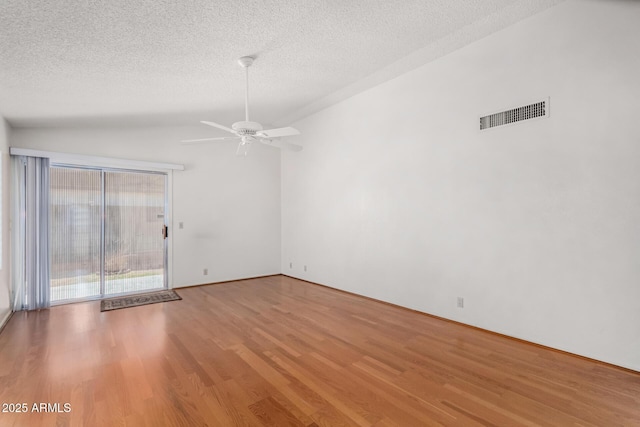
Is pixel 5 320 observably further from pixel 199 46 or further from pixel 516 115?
pixel 516 115

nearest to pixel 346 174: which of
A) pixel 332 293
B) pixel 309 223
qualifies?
pixel 309 223

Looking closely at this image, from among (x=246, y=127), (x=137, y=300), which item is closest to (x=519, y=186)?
(x=246, y=127)

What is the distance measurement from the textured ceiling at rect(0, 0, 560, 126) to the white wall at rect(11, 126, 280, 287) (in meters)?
0.73

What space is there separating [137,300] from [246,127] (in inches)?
141

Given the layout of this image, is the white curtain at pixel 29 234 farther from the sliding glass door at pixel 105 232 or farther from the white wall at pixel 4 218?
the sliding glass door at pixel 105 232

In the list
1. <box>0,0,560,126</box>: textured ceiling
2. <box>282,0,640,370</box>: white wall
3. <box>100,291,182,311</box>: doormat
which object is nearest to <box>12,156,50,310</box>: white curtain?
<box>0,0,560,126</box>: textured ceiling

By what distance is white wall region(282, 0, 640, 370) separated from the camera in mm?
2652

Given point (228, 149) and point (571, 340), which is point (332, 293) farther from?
point (228, 149)

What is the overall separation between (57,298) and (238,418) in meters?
4.57

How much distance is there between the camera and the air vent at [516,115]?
10.0 ft

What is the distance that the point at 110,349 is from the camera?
3.09 metres

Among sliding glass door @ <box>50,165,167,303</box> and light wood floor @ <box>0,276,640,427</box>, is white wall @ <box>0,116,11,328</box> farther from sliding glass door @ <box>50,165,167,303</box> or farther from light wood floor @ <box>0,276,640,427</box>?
sliding glass door @ <box>50,165,167,303</box>

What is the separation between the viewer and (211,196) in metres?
6.28

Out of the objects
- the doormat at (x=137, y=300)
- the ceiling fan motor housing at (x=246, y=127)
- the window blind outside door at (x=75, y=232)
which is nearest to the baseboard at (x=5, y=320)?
the window blind outside door at (x=75, y=232)
